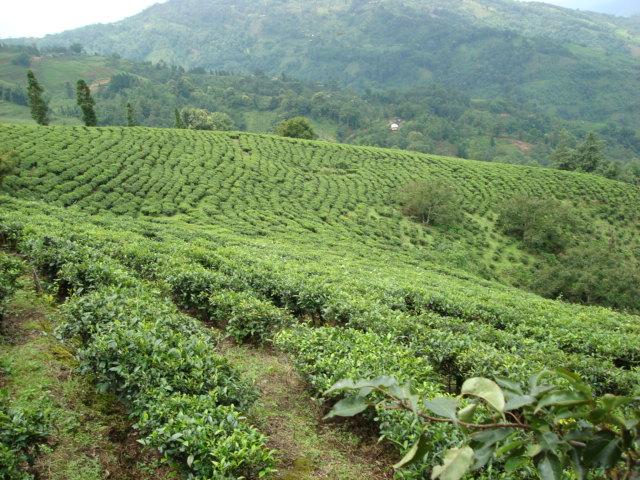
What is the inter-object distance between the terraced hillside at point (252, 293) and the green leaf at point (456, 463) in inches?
142

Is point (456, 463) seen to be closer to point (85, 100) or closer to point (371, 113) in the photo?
point (85, 100)

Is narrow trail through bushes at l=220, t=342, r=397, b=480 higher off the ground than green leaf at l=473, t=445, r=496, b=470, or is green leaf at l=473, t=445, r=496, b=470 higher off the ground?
green leaf at l=473, t=445, r=496, b=470

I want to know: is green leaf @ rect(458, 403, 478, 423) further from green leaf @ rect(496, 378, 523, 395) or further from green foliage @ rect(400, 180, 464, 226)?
green foliage @ rect(400, 180, 464, 226)

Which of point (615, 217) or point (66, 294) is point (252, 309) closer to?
point (66, 294)

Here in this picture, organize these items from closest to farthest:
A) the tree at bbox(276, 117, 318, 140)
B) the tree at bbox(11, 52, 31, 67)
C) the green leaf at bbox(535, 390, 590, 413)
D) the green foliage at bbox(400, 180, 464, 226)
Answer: the green leaf at bbox(535, 390, 590, 413)
the green foliage at bbox(400, 180, 464, 226)
the tree at bbox(276, 117, 318, 140)
the tree at bbox(11, 52, 31, 67)

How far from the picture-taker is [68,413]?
5.75 meters

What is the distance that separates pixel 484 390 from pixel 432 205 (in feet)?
131

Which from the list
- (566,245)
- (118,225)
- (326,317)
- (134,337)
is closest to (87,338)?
(134,337)

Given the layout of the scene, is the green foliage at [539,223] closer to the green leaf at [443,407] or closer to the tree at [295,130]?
the tree at [295,130]

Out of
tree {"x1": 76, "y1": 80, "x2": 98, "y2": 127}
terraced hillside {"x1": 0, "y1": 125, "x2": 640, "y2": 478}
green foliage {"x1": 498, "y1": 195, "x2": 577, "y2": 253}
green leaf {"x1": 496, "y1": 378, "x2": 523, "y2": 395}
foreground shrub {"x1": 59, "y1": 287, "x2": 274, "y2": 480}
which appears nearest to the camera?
green leaf {"x1": 496, "y1": 378, "x2": 523, "y2": 395}

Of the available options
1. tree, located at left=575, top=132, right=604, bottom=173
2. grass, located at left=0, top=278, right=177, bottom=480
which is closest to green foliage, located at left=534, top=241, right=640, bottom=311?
grass, located at left=0, top=278, right=177, bottom=480

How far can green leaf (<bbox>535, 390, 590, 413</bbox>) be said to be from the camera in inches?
52.1

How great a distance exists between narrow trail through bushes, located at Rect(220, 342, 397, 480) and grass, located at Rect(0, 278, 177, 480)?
154cm

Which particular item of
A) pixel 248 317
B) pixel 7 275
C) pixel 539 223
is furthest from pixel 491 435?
pixel 539 223
